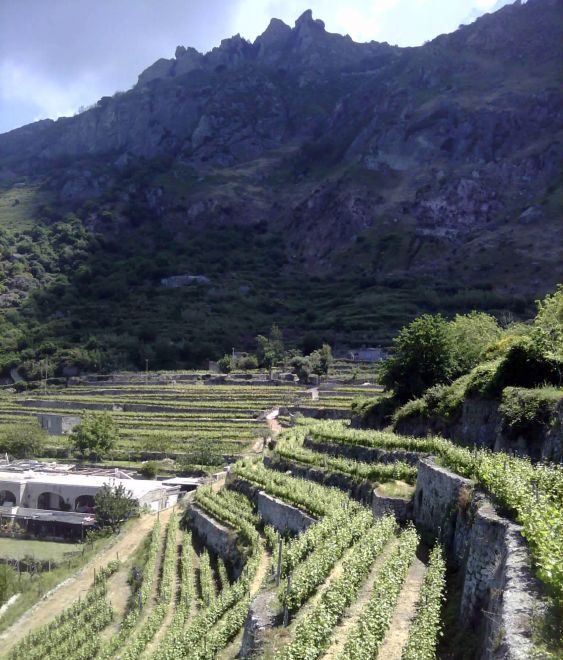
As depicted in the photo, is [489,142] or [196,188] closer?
[489,142]

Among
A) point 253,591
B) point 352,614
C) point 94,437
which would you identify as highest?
point 352,614

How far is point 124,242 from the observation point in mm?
144625

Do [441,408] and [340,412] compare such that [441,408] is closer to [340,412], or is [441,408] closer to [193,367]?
[340,412]

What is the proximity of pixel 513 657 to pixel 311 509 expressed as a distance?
43.2 ft

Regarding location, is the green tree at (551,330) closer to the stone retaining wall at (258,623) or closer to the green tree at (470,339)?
the green tree at (470,339)

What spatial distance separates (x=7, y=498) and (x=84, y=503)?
599 cm

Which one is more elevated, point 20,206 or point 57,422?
point 20,206

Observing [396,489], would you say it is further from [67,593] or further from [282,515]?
[67,593]

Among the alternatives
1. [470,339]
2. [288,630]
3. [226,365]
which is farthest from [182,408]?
[288,630]

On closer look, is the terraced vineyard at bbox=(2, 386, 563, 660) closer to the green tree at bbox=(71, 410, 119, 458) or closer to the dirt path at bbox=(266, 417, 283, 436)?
the dirt path at bbox=(266, 417, 283, 436)

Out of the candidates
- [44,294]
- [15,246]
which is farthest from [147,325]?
[15,246]

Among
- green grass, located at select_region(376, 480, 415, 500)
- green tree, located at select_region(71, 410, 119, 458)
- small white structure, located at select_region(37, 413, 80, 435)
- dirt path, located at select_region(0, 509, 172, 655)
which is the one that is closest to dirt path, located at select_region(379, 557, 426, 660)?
green grass, located at select_region(376, 480, 415, 500)

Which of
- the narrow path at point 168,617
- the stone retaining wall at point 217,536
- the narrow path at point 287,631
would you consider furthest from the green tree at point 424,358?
the narrow path at point 287,631

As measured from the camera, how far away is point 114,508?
3441cm
